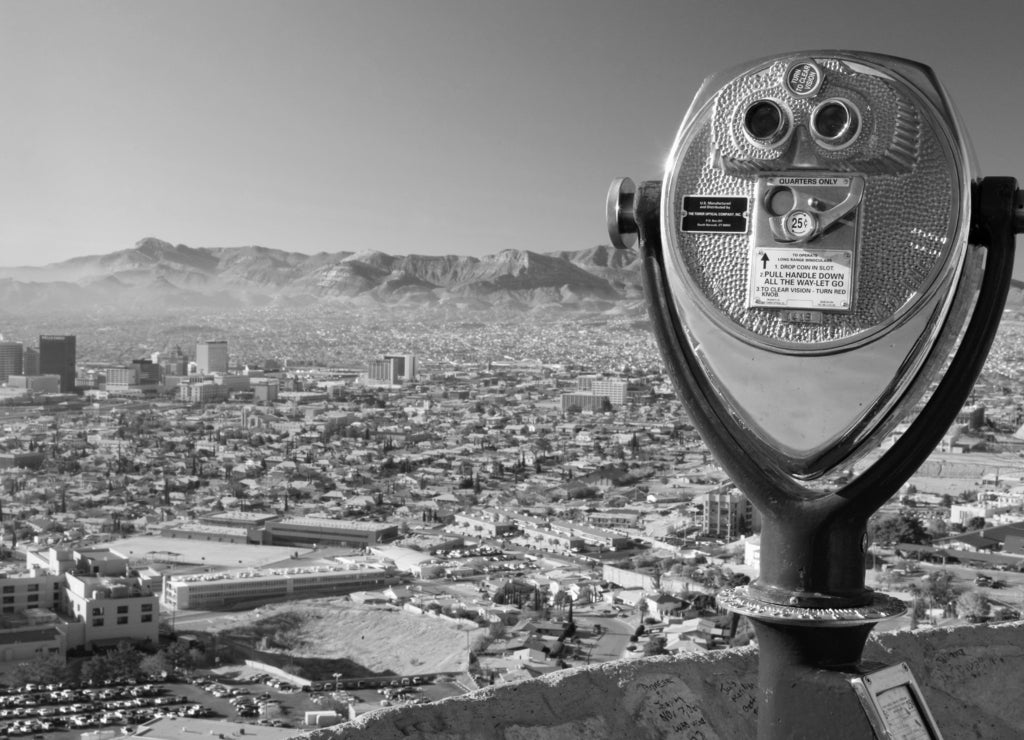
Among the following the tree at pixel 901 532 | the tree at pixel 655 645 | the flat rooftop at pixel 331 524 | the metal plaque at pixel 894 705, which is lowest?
the flat rooftop at pixel 331 524

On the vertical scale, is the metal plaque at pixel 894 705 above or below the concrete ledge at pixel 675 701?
above

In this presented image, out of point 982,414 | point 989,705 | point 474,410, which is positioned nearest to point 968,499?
point 982,414

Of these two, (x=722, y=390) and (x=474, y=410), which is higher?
(x=722, y=390)

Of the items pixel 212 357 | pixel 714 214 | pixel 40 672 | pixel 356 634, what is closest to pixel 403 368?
pixel 212 357

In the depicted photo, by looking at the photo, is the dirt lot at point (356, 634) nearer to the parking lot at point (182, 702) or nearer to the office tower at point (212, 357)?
the parking lot at point (182, 702)

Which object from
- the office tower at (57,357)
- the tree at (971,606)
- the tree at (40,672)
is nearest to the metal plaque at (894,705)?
the tree at (971,606)

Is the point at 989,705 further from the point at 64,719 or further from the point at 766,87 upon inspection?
the point at 64,719
